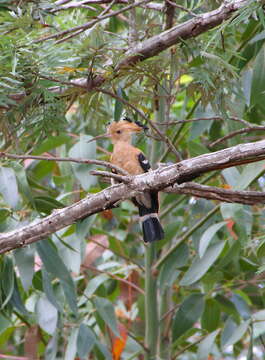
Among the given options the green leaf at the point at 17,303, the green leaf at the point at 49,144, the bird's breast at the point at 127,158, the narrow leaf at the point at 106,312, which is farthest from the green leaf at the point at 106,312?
the green leaf at the point at 49,144

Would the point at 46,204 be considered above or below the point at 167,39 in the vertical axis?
below

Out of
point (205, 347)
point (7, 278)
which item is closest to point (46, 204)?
point (7, 278)

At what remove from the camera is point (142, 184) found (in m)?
1.91

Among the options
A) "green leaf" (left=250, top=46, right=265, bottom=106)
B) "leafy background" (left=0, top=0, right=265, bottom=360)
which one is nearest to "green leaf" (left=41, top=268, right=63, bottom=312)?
"leafy background" (left=0, top=0, right=265, bottom=360)

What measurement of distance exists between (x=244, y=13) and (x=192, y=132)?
1154 millimetres

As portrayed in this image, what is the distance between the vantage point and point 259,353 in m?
5.48

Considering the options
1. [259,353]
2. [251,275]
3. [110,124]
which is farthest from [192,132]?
[259,353]

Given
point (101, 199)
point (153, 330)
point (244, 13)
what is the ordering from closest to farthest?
point (244, 13)
point (101, 199)
point (153, 330)

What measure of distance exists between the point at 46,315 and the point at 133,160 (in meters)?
0.74

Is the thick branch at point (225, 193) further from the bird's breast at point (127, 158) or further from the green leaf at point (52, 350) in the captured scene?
the green leaf at point (52, 350)

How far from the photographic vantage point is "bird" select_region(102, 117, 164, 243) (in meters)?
2.61

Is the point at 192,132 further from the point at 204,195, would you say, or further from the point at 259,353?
the point at 259,353

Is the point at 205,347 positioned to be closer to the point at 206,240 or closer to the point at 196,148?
the point at 206,240

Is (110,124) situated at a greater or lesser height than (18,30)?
lesser
